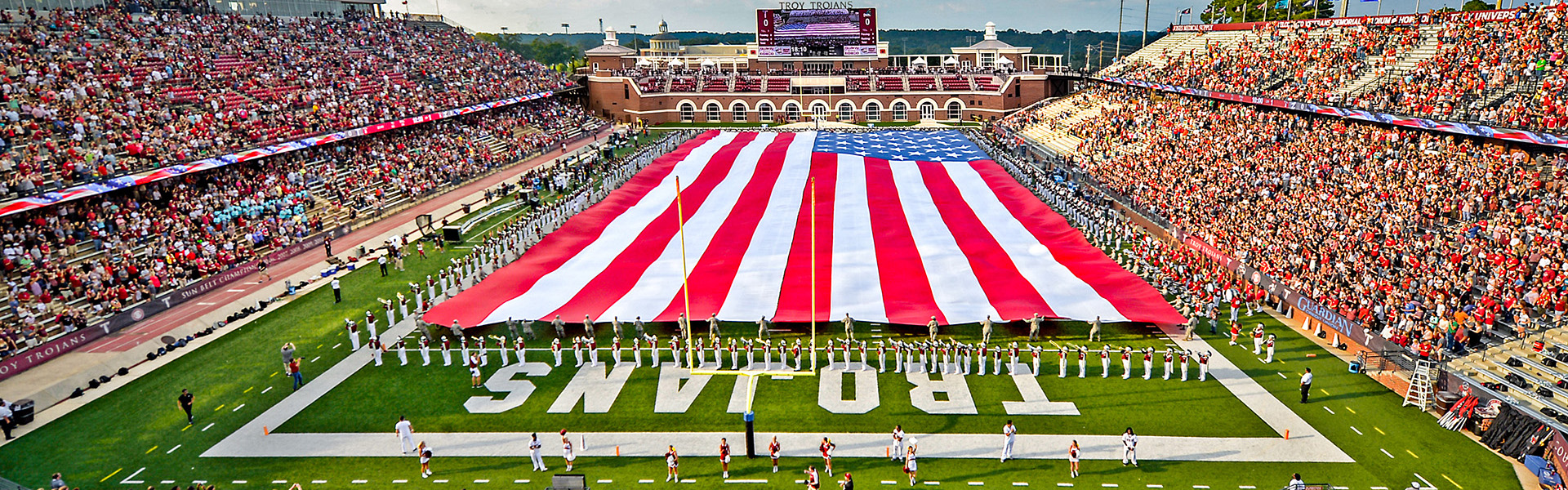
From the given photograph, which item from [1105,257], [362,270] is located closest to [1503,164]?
[1105,257]

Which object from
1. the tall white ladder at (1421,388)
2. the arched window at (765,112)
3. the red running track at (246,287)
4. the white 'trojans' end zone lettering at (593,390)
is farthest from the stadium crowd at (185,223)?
the tall white ladder at (1421,388)

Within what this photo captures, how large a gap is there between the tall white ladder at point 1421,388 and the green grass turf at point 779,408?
3.15 meters

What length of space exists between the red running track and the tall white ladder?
28.1 metres

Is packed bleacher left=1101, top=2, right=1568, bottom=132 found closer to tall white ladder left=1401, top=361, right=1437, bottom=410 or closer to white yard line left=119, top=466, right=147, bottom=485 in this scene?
tall white ladder left=1401, top=361, right=1437, bottom=410

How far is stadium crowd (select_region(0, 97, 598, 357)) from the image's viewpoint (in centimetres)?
2172

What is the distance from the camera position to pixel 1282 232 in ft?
76.0

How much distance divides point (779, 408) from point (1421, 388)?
12.3 metres

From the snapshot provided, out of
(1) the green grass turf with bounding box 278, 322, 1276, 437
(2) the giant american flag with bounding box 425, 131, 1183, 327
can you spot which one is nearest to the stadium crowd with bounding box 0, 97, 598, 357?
(1) the green grass turf with bounding box 278, 322, 1276, 437

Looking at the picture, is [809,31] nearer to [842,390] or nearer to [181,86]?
[181,86]

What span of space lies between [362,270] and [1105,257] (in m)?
23.3

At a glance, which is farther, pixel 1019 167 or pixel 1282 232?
pixel 1019 167

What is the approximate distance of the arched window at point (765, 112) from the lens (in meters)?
66.2

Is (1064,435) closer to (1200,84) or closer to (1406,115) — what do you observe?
(1406,115)

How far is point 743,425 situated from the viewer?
1555 centimetres
